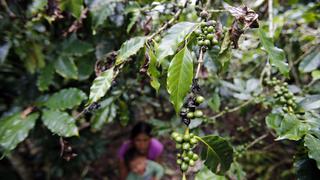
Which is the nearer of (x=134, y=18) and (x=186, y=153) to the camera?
(x=186, y=153)

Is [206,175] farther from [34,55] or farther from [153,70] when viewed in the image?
[34,55]

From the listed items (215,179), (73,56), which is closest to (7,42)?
(73,56)

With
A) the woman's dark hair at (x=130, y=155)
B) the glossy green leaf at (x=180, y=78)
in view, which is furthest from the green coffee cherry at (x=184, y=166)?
the woman's dark hair at (x=130, y=155)

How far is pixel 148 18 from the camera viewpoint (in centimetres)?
120

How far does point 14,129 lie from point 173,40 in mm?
789

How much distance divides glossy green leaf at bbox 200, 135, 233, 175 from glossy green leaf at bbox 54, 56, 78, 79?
30.1 inches

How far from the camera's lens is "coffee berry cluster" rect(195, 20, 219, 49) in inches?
30.1

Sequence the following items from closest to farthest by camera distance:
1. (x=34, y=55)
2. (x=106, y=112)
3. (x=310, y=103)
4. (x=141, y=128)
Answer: (x=310, y=103), (x=106, y=112), (x=34, y=55), (x=141, y=128)

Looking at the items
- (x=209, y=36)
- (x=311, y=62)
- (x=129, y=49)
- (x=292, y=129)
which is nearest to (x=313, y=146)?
(x=292, y=129)

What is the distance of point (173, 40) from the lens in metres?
0.78

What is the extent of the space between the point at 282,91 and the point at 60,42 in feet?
3.48

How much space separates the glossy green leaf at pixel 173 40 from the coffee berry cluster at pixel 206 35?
0.07 feet

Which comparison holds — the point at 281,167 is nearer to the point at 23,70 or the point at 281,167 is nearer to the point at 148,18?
the point at 148,18

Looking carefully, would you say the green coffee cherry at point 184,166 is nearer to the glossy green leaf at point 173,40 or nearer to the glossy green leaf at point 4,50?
the glossy green leaf at point 173,40
